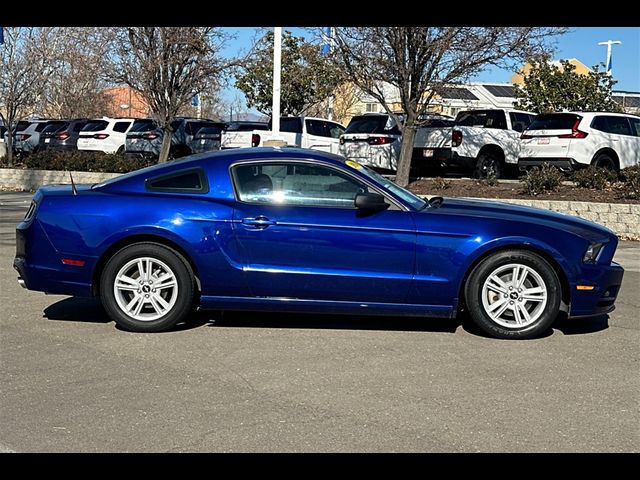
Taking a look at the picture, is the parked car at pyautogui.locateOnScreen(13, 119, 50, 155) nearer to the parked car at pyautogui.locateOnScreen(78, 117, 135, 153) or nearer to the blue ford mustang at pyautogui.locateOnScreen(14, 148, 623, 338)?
the parked car at pyautogui.locateOnScreen(78, 117, 135, 153)

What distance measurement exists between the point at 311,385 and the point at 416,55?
12.3 meters

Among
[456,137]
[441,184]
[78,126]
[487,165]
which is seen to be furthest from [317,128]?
[78,126]

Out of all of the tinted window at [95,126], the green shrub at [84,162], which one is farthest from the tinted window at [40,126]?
the green shrub at [84,162]

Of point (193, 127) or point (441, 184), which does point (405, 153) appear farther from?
point (193, 127)

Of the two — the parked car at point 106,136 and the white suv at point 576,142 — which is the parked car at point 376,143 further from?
the parked car at point 106,136

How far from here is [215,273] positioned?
6617mm

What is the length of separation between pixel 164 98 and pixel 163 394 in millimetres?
16659

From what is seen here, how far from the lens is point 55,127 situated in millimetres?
30922


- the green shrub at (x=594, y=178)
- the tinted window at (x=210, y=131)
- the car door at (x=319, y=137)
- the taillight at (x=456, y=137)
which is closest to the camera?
the green shrub at (x=594, y=178)

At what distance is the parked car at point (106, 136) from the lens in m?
27.5

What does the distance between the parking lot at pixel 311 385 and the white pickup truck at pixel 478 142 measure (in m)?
12.7
